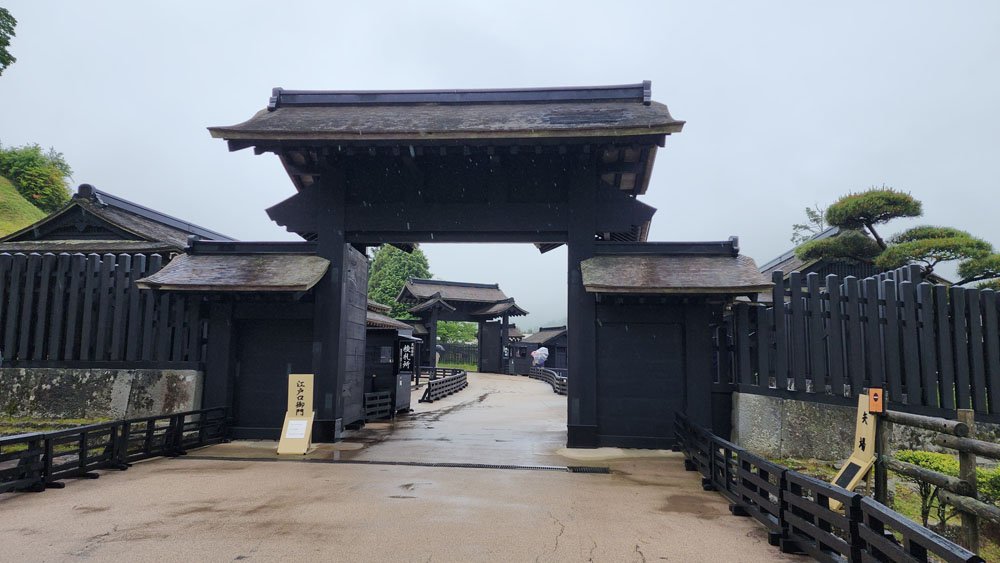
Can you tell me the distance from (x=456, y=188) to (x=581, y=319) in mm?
3801

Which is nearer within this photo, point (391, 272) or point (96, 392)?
point (96, 392)

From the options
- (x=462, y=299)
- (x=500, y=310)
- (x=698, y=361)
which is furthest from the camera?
(x=462, y=299)

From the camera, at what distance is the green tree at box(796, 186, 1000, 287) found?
51.1 ft

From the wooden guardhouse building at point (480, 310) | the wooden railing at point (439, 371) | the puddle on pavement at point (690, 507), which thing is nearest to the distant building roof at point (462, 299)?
the wooden guardhouse building at point (480, 310)

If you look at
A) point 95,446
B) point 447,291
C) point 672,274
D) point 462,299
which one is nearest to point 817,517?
point 672,274

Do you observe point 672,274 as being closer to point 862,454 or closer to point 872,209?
point 862,454

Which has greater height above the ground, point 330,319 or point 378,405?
point 330,319

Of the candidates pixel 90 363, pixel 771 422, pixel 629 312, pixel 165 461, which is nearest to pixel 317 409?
pixel 165 461

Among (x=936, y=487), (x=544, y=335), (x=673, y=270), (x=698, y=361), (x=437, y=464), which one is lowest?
(x=437, y=464)

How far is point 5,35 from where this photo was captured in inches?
687

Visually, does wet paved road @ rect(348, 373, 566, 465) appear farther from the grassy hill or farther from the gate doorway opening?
the grassy hill

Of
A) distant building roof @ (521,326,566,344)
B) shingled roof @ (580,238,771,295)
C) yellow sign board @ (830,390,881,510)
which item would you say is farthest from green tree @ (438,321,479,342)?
yellow sign board @ (830,390,881,510)

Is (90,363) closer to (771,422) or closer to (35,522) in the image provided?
(35,522)

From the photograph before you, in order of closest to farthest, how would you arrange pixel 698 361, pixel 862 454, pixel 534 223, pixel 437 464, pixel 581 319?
pixel 862 454
pixel 437 464
pixel 698 361
pixel 581 319
pixel 534 223
